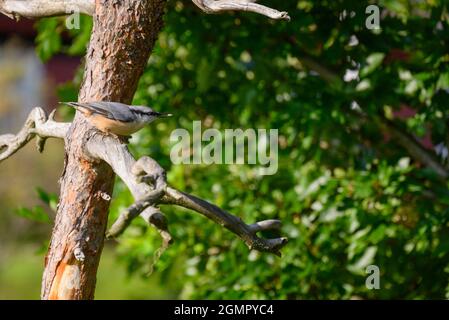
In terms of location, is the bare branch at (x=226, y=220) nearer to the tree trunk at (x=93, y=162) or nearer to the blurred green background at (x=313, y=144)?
the tree trunk at (x=93, y=162)

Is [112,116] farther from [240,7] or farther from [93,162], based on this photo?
[240,7]

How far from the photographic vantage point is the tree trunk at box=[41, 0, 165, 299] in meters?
2.59

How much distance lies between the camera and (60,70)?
1281cm

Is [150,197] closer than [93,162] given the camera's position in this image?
Yes

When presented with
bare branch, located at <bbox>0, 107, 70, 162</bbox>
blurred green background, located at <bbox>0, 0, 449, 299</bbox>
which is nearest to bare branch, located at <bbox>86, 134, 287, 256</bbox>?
bare branch, located at <bbox>0, 107, 70, 162</bbox>

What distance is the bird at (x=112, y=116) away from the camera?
2.54 m

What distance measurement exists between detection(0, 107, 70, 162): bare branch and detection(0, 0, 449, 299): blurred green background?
33.1 inches

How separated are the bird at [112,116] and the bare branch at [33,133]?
30cm

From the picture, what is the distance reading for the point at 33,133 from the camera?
2988 mm

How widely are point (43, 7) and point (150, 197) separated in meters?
1.09

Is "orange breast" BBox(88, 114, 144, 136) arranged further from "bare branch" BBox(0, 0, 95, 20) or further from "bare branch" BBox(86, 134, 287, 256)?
"bare branch" BBox(0, 0, 95, 20)

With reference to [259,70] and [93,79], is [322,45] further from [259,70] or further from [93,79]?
[93,79]

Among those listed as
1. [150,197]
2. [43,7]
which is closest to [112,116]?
[150,197]

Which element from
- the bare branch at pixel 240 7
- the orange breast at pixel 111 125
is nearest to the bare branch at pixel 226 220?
the orange breast at pixel 111 125
